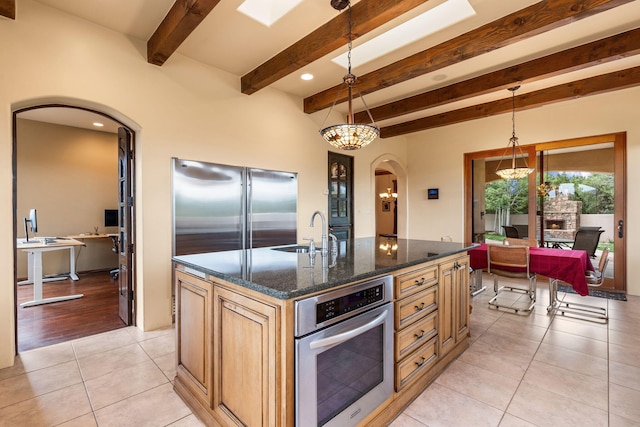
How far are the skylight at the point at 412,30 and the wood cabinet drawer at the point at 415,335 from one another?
260 cm

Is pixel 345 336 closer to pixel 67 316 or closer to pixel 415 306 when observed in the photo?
pixel 415 306

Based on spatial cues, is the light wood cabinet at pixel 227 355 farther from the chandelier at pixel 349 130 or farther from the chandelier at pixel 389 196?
the chandelier at pixel 389 196

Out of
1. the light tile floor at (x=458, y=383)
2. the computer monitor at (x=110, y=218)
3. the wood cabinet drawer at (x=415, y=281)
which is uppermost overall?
the computer monitor at (x=110, y=218)

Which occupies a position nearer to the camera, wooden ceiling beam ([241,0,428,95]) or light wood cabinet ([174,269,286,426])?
light wood cabinet ([174,269,286,426])

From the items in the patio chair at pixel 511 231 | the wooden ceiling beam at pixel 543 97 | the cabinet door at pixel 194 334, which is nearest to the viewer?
the cabinet door at pixel 194 334

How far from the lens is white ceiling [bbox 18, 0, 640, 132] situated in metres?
2.59

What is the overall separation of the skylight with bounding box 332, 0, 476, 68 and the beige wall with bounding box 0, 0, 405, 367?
4.53 feet

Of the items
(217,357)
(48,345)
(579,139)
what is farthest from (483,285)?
(48,345)

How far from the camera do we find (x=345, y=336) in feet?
4.74

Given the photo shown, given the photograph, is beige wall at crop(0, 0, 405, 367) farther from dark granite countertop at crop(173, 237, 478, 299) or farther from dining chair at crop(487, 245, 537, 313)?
dining chair at crop(487, 245, 537, 313)

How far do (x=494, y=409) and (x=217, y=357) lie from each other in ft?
5.68

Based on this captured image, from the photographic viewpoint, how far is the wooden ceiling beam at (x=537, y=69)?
2.94 meters

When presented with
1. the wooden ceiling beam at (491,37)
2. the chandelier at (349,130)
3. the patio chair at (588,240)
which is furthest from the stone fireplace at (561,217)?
the chandelier at (349,130)

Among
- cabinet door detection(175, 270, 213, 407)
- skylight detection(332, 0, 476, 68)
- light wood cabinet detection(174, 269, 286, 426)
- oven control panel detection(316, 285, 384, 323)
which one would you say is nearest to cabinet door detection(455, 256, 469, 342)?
oven control panel detection(316, 285, 384, 323)
